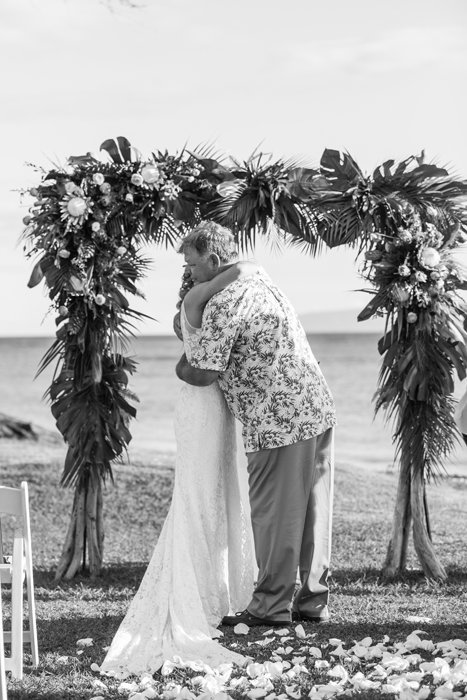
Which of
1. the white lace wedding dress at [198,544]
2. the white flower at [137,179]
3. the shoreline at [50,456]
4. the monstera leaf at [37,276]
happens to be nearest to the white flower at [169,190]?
the white flower at [137,179]

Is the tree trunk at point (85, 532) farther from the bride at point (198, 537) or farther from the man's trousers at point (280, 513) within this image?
the man's trousers at point (280, 513)

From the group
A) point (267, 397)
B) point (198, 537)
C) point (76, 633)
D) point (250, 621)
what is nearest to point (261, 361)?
point (267, 397)

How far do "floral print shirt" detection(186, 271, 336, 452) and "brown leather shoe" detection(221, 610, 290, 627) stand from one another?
2.88 ft

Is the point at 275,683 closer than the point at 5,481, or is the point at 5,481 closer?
the point at 275,683

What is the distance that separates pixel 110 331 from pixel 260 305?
2.16 m

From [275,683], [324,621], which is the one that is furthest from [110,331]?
[275,683]

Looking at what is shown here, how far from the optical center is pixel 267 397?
4.85m

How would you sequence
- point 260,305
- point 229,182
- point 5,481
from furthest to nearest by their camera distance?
point 5,481
point 229,182
point 260,305

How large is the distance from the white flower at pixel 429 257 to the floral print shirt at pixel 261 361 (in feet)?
5.09

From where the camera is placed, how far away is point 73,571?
22.1 feet

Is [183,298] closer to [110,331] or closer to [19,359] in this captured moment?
[110,331]

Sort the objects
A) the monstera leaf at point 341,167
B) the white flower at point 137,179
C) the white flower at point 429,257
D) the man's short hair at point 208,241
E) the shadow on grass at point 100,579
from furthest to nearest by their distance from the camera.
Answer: the shadow on grass at point 100,579 < the white flower at point 137,179 < the monstera leaf at point 341,167 < the white flower at point 429,257 < the man's short hair at point 208,241

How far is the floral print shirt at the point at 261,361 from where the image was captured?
4711mm

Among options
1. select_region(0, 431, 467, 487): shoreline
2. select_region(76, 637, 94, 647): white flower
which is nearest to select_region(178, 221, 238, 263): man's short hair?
select_region(76, 637, 94, 647): white flower
